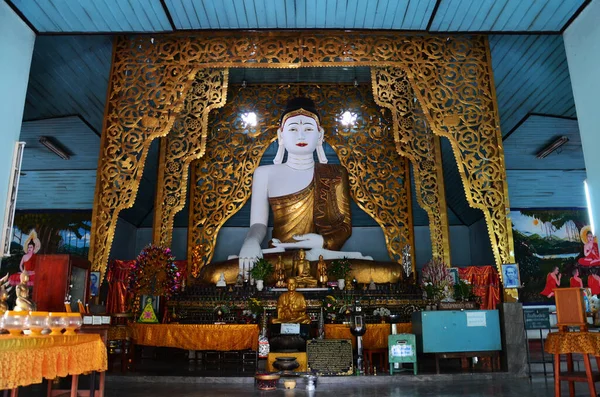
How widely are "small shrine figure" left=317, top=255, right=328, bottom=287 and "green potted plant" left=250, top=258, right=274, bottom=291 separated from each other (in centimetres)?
83

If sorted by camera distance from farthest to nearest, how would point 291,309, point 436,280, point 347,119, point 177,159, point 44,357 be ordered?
point 347,119, point 177,159, point 436,280, point 291,309, point 44,357

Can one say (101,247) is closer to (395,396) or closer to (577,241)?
(395,396)

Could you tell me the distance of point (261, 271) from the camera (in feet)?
27.3

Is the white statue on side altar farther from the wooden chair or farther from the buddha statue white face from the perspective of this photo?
the wooden chair

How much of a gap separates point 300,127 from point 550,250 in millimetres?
7660

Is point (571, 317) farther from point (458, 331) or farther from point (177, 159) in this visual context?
point (177, 159)

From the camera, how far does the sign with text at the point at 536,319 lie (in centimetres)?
652

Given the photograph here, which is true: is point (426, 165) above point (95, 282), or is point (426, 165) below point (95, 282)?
above

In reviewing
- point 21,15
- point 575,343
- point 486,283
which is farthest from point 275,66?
point 486,283

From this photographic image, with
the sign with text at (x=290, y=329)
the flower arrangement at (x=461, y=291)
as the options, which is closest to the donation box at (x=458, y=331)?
the flower arrangement at (x=461, y=291)

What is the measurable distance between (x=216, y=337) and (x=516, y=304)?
3873 mm

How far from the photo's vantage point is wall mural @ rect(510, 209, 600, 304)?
12.8 m

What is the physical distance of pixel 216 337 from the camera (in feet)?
22.1

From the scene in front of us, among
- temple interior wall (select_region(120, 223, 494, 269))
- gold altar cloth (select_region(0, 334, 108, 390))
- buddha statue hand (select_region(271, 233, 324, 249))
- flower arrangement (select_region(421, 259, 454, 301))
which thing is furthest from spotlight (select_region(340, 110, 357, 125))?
gold altar cloth (select_region(0, 334, 108, 390))
